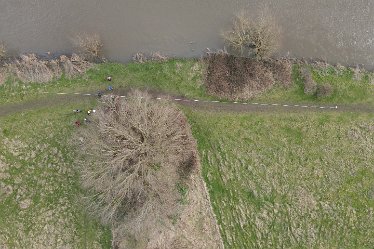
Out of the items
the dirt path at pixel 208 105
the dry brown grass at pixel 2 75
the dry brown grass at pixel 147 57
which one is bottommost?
the dirt path at pixel 208 105

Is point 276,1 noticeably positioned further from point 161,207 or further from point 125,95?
point 161,207

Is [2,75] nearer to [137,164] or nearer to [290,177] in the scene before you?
[137,164]

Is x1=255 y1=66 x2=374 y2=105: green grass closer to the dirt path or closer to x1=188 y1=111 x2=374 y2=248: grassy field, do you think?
the dirt path

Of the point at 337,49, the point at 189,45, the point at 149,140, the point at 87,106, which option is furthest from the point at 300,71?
the point at 87,106

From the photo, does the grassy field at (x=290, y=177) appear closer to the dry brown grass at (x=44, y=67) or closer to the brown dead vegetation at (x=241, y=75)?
the brown dead vegetation at (x=241, y=75)

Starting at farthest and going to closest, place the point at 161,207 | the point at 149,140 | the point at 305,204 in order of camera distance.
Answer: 1. the point at 305,204
2. the point at 161,207
3. the point at 149,140

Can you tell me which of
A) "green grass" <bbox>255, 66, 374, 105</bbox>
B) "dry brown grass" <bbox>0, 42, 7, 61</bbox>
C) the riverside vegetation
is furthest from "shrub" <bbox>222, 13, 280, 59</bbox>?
"dry brown grass" <bbox>0, 42, 7, 61</bbox>

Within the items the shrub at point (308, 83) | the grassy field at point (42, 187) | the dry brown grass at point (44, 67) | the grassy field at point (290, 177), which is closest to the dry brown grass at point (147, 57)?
the dry brown grass at point (44, 67)
